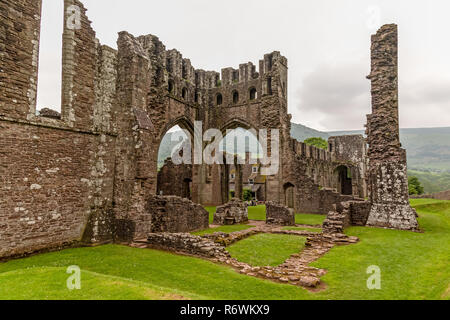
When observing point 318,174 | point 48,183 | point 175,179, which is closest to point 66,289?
point 48,183

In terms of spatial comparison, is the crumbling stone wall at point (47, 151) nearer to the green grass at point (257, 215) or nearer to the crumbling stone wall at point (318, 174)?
the green grass at point (257, 215)

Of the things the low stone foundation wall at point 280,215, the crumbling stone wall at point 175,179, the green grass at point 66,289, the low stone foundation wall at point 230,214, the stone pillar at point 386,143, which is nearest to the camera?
the green grass at point 66,289

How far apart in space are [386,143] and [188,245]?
10.9 m

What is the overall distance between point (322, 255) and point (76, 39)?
11266 mm

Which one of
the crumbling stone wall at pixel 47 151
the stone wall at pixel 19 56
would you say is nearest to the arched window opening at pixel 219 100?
the crumbling stone wall at pixel 47 151

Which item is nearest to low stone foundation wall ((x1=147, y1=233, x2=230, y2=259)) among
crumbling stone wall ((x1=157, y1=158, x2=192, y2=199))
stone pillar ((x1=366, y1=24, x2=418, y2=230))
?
stone pillar ((x1=366, y1=24, x2=418, y2=230))

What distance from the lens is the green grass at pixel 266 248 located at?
8.90m

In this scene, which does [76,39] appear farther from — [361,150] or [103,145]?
[361,150]

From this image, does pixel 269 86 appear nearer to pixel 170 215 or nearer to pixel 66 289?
pixel 170 215

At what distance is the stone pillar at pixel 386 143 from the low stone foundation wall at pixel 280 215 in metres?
4.32

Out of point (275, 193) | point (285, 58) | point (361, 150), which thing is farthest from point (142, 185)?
point (361, 150)

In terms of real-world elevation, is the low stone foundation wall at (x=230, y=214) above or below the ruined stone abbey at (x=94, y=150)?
below

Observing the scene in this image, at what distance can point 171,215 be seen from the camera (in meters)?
13.5

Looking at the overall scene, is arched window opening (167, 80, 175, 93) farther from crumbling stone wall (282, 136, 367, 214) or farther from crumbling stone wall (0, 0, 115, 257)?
crumbling stone wall (0, 0, 115, 257)
